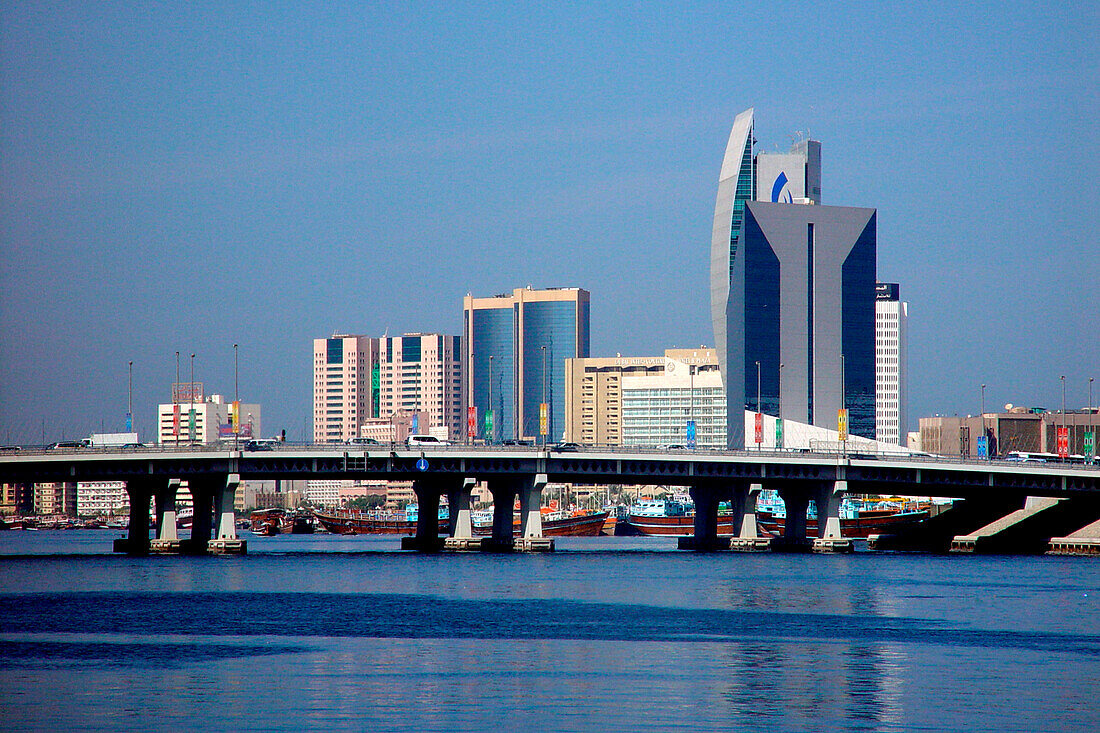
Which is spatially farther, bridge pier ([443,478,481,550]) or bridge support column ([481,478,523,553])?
bridge support column ([481,478,523,553])

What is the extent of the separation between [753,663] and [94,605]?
46732mm

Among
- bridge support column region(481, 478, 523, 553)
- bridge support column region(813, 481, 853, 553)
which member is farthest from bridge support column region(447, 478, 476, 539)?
bridge support column region(813, 481, 853, 553)

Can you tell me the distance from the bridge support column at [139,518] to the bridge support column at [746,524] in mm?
64789

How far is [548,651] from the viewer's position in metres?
72.2

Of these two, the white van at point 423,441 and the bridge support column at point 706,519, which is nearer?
the white van at point 423,441

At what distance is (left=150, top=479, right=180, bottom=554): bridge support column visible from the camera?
540ft

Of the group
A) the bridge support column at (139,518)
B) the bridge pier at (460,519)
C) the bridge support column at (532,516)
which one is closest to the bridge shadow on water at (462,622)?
the bridge support column at (532,516)

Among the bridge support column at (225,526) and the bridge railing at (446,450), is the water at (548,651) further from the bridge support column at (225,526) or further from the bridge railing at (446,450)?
the bridge support column at (225,526)

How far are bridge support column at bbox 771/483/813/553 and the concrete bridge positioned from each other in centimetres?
16

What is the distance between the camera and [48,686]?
5903 centimetres

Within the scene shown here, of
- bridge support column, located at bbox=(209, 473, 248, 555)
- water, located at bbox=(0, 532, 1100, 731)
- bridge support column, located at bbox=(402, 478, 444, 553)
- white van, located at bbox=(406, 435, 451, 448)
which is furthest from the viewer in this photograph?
bridge support column, located at bbox=(402, 478, 444, 553)

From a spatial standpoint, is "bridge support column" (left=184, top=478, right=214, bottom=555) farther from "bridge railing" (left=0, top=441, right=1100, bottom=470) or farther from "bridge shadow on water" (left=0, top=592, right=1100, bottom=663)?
"bridge shadow on water" (left=0, top=592, right=1100, bottom=663)

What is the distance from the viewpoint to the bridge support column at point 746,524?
580 feet

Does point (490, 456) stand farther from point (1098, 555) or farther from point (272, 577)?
point (1098, 555)
